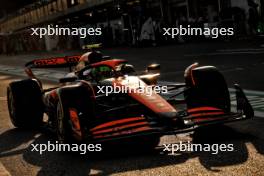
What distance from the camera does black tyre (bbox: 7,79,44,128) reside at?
29.6 ft

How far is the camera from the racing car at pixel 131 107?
6.36 meters

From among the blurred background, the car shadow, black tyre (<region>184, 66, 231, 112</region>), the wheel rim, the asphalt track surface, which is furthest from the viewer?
the blurred background

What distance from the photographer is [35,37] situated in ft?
266

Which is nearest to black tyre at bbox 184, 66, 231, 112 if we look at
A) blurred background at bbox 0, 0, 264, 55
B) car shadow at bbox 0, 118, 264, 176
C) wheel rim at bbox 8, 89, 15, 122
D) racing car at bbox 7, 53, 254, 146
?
racing car at bbox 7, 53, 254, 146

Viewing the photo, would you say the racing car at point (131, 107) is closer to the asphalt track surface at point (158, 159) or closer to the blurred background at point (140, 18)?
the asphalt track surface at point (158, 159)

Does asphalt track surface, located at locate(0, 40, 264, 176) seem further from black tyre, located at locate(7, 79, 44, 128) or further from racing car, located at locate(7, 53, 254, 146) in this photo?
black tyre, located at locate(7, 79, 44, 128)

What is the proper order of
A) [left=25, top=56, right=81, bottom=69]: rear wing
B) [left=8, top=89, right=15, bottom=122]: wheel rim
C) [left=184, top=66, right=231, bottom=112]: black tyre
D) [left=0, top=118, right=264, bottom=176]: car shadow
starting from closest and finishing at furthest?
[left=0, top=118, right=264, bottom=176]: car shadow < [left=184, top=66, right=231, bottom=112]: black tyre < [left=8, top=89, right=15, bottom=122]: wheel rim < [left=25, top=56, right=81, bottom=69]: rear wing

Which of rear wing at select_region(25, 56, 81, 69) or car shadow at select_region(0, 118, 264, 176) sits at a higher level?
rear wing at select_region(25, 56, 81, 69)

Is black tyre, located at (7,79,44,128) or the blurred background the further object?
the blurred background

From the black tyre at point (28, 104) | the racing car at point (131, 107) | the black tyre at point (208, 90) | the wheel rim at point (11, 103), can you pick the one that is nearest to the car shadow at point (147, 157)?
the racing car at point (131, 107)

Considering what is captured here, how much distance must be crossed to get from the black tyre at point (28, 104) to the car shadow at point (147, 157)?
1.29m

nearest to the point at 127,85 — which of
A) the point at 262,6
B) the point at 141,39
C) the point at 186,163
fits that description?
the point at 186,163

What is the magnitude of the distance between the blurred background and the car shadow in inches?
901

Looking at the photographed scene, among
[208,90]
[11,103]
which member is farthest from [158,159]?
[11,103]
